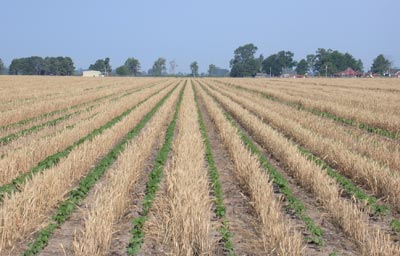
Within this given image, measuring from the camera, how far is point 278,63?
165 meters

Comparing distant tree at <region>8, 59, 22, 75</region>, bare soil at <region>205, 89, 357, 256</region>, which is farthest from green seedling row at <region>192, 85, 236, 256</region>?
distant tree at <region>8, 59, 22, 75</region>

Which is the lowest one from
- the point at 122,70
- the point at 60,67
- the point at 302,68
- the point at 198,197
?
the point at 302,68

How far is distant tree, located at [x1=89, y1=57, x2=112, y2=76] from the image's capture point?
169 meters

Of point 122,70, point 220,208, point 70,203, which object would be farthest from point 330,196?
point 122,70

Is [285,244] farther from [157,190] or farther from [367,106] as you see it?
[367,106]

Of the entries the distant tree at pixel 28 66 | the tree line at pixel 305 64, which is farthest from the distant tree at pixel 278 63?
the distant tree at pixel 28 66

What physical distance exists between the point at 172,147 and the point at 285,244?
6.82 m

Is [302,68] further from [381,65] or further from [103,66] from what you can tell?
[103,66]

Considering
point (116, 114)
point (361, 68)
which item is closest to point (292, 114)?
point (116, 114)

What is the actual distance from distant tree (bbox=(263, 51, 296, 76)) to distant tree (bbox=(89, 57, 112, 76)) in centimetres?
6313

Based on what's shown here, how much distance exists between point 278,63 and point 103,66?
240ft

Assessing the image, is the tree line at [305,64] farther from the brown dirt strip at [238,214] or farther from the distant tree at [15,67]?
the brown dirt strip at [238,214]

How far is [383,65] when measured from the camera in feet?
524

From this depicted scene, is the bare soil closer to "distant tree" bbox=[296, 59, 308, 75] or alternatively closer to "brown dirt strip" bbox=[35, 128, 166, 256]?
"brown dirt strip" bbox=[35, 128, 166, 256]
